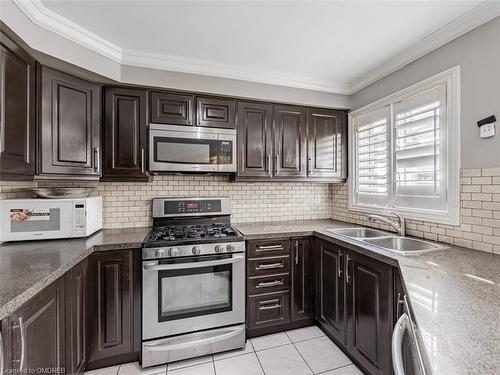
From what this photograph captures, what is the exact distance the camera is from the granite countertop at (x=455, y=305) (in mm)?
646

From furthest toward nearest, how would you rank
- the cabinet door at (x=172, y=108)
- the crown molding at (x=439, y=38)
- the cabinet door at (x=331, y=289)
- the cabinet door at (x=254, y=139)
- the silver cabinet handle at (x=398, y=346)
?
the cabinet door at (x=254, y=139) < the cabinet door at (x=172, y=108) < the cabinet door at (x=331, y=289) < the crown molding at (x=439, y=38) < the silver cabinet handle at (x=398, y=346)

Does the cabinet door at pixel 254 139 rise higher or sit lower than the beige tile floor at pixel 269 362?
higher

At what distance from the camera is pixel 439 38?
188 cm

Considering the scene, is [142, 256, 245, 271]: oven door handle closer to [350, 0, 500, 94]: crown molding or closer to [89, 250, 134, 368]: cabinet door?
[89, 250, 134, 368]: cabinet door

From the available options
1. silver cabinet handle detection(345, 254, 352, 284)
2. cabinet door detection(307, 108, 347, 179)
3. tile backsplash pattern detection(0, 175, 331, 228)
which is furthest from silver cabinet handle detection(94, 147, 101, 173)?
silver cabinet handle detection(345, 254, 352, 284)

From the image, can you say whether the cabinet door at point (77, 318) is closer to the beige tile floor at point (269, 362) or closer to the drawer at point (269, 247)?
the beige tile floor at point (269, 362)

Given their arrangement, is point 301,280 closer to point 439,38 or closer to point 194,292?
point 194,292

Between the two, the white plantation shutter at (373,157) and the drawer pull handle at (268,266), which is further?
the white plantation shutter at (373,157)

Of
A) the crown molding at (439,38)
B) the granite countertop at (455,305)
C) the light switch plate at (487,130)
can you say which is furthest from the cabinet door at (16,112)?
the light switch plate at (487,130)

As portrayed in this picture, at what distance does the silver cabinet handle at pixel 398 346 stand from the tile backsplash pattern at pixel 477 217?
1.13 m

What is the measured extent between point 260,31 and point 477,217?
2026mm

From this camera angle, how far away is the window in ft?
6.05

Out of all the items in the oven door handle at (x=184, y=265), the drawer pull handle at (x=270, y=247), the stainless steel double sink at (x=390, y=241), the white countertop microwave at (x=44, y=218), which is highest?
the white countertop microwave at (x=44, y=218)

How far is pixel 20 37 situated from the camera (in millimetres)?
1524
